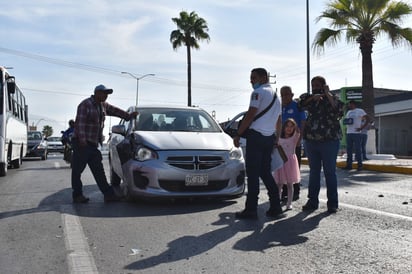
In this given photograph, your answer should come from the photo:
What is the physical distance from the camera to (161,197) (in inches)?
257

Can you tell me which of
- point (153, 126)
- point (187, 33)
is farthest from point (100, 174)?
point (187, 33)

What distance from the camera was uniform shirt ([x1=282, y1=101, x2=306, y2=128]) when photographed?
7281 millimetres

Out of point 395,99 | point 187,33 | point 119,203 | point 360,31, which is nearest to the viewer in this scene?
point 119,203

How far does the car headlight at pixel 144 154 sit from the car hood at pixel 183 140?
7 cm

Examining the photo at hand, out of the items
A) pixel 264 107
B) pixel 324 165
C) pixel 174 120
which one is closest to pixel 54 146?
pixel 174 120

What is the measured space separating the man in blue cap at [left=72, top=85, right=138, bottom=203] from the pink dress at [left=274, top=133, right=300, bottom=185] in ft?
7.80

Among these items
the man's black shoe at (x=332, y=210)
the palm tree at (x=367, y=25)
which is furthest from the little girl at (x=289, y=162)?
the palm tree at (x=367, y=25)

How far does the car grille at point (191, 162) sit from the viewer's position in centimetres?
650

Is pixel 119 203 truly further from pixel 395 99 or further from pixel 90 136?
pixel 395 99

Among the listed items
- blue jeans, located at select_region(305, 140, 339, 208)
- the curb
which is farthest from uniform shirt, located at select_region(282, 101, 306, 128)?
the curb

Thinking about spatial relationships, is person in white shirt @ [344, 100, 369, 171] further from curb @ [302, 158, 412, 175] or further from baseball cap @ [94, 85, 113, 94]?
baseball cap @ [94, 85, 113, 94]

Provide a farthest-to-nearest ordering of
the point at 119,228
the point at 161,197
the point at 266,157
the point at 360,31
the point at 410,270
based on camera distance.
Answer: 1. the point at 360,31
2. the point at 161,197
3. the point at 266,157
4. the point at 119,228
5. the point at 410,270

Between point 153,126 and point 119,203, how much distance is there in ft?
4.20

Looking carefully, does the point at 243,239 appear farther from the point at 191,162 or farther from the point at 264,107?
the point at 191,162
